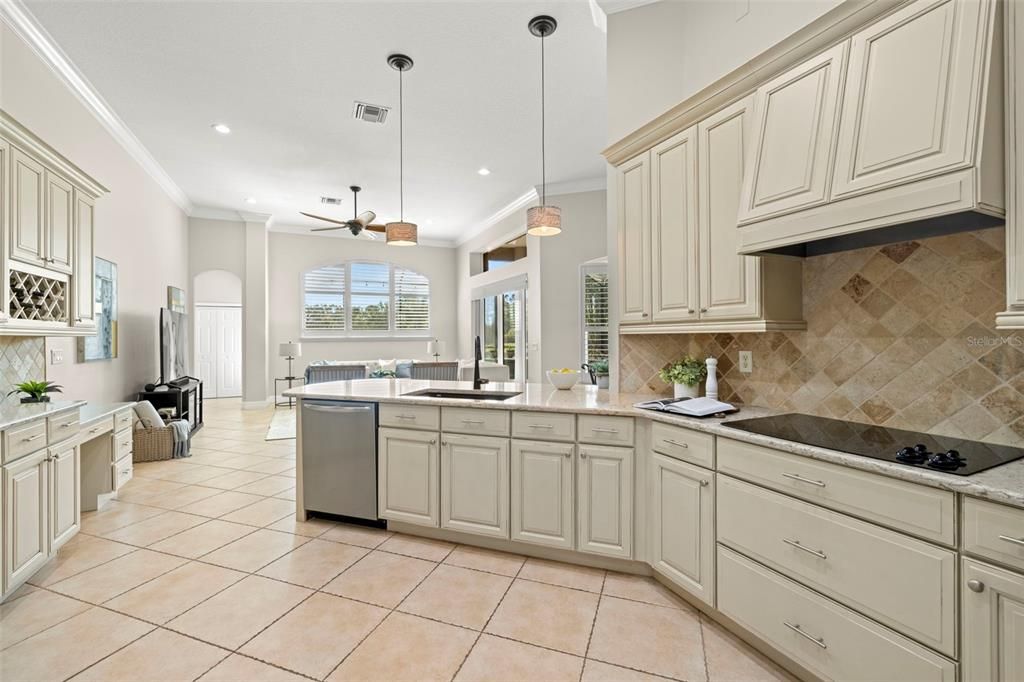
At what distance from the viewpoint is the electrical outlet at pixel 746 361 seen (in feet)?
8.35

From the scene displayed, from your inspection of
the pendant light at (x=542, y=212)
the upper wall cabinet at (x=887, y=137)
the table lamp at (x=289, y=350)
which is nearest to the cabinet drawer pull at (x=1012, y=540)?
the upper wall cabinet at (x=887, y=137)

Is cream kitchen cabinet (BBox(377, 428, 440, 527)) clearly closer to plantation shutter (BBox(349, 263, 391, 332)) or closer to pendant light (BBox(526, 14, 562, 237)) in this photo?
pendant light (BBox(526, 14, 562, 237))

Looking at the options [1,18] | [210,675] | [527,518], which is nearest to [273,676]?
[210,675]

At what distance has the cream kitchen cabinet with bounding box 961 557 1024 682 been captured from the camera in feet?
3.87

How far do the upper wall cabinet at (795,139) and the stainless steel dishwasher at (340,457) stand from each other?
2434 mm

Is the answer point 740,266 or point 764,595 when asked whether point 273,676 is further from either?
point 740,266

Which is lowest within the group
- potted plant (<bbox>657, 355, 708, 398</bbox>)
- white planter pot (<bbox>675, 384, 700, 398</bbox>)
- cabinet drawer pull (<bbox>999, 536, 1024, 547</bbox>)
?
cabinet drawer pull (<bbox>999, 536, 1024, 547</bbox>)

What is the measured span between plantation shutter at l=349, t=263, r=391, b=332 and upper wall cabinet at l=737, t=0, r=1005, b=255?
29.6ft

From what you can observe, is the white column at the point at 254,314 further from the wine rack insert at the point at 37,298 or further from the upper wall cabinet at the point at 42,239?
the wine rack insert at the point at 37,298

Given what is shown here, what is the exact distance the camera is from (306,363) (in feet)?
31.2

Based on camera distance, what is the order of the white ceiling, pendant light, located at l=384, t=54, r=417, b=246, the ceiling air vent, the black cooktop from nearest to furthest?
1. the black cooktop
2. the white ceiling
3. pendant light, located at l=384, t=54, r=417, b=246
4. the ceiling air vent

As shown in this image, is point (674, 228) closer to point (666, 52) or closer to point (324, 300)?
point (666, 52)

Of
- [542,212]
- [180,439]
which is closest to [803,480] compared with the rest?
[542,212]

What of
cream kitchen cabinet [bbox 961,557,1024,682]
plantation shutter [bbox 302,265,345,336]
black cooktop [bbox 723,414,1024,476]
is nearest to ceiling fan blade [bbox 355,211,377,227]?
plantation shutter [bbox 302,265,345,336]
